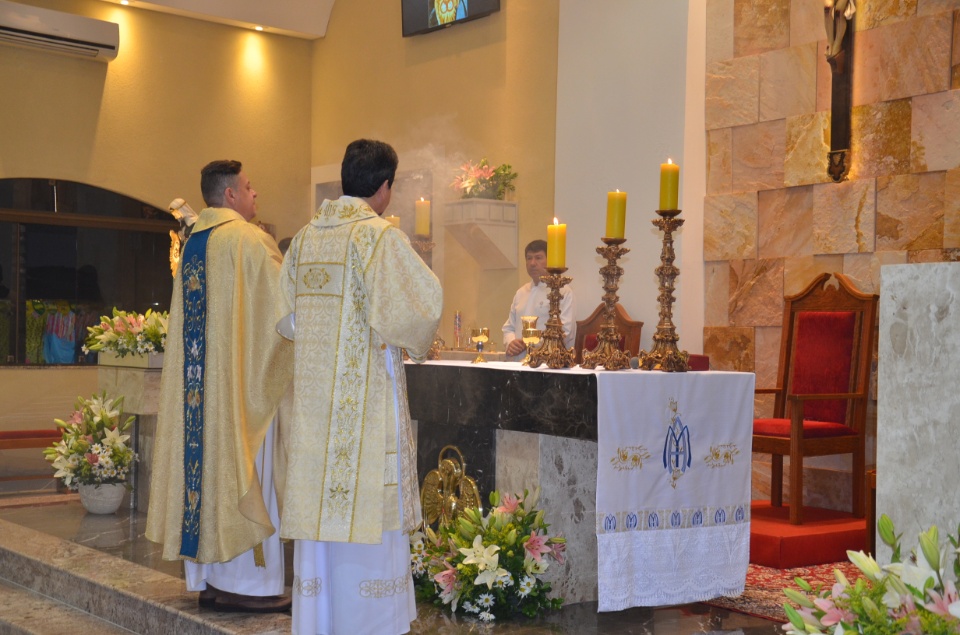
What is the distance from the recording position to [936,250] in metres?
5.20

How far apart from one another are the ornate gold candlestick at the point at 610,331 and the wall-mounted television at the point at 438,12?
475 cm

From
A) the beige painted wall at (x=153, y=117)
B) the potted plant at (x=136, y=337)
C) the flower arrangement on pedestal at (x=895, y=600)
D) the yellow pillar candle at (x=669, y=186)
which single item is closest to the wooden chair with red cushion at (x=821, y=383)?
the yellow pillar candle at (x=669, y=186)

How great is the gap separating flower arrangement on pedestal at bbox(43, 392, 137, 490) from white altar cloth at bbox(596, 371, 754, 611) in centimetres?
329

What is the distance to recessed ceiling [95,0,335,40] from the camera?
30.0 feet

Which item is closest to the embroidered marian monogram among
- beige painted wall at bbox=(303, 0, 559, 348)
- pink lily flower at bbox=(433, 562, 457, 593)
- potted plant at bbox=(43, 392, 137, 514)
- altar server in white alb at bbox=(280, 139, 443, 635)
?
pink lily flower at bbox=(433, 562, 457, 593)

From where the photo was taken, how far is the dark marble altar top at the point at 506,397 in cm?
345

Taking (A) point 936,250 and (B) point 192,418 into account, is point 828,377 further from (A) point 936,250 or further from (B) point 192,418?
(B) point 192,418

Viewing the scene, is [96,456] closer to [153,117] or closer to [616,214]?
[616,214]

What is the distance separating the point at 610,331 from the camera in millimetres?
3699

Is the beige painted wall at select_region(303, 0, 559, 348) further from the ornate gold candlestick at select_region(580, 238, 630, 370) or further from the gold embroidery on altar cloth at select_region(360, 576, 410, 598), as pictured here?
the gold embroidery on altar cloth at select_region(360, 576, 410, 598)

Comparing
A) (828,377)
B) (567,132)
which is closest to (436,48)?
(567,132)

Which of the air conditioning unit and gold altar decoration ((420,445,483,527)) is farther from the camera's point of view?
the air conditioning unit

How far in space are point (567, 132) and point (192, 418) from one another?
4.32 m

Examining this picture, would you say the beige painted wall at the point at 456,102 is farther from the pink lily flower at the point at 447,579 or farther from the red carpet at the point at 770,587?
the pink lily flower at the point at 447,579
